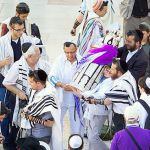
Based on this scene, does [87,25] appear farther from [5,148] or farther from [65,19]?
[65,19]

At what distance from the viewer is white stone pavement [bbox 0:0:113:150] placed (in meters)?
14.8

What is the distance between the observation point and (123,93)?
26.4 ft

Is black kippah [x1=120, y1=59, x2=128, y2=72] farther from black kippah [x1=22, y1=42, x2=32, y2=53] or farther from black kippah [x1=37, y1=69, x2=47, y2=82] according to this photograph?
black kippah [x1=22, y1=42, x2=32, y2=53]

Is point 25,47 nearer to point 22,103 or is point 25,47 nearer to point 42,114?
point 22,103

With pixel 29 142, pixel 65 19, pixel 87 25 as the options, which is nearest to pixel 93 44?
pixel 87 25

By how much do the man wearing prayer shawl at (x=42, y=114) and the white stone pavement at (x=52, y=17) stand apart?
18.0ft

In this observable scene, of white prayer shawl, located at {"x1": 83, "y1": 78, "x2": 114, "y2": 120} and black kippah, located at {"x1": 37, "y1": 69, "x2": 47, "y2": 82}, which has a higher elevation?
black kippah, located at {"x1": 37, "y1": 69, "x2": 47, "y2": 82}

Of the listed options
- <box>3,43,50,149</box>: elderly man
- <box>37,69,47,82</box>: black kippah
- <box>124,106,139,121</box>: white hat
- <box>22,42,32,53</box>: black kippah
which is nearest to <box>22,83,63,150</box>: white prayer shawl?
<box>37,69,47,82</box>: black kippah

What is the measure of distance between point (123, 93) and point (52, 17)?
9095 millimetres

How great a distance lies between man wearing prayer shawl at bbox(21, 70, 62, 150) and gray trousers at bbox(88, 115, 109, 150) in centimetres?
78

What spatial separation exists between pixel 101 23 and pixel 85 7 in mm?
813

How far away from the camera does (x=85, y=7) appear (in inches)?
428

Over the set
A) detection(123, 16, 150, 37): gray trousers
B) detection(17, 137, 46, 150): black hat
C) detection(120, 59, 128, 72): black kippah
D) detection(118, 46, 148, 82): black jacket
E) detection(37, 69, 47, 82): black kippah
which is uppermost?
detection(123, 16, 150, 37): gray trousers

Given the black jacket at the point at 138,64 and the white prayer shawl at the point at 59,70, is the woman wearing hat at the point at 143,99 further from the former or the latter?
the white prayer shawl at the point at 59,70
